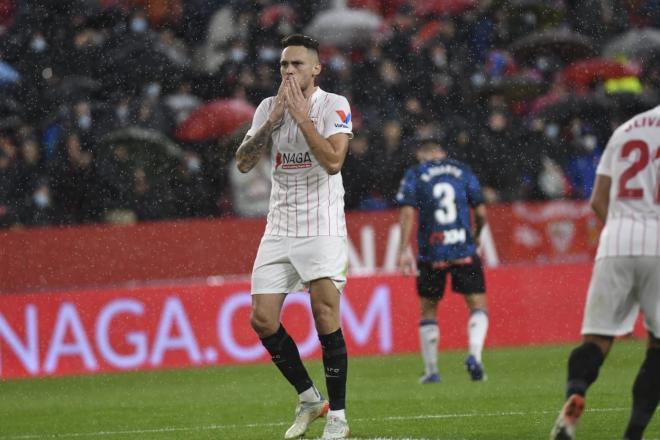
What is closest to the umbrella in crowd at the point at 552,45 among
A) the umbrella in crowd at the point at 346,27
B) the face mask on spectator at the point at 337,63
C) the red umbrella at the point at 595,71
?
the red umbrella at the point at 595,71

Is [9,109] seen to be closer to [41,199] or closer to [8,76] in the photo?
[8,76]

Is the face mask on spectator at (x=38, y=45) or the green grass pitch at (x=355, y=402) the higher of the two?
the face mask on spectator at (x=38, y=45)

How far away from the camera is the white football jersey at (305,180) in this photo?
26.2 feet

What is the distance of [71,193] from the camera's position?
15.6 m

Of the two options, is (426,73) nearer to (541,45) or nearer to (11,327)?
(541,45)

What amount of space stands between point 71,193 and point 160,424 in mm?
6777

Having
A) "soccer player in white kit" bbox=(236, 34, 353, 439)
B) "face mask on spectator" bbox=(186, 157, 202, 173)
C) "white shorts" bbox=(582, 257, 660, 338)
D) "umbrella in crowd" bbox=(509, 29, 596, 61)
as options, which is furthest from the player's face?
"umbrella in crowd" bbox=(509, 29, 596, 61)

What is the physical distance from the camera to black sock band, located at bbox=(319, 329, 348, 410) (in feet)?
26.0

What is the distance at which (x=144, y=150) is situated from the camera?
→ 15.8 metres

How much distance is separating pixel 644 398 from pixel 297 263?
2.31 meters

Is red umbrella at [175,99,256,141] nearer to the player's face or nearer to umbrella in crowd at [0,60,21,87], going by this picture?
umbrella in crowd at [0,60,21,87]

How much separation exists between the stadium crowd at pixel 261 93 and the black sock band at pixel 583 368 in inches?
349

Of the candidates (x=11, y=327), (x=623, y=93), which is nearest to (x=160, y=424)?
(x=11, y=327)

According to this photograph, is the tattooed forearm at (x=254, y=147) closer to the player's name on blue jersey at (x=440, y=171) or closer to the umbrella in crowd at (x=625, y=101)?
the player's name on blue jersey at (x=440, y=171)
